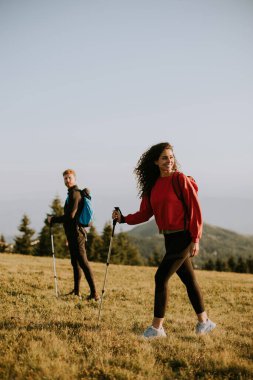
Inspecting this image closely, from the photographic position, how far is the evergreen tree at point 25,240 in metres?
65.1

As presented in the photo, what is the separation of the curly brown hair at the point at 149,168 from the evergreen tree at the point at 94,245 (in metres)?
61.6

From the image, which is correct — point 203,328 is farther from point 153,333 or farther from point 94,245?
point 94,245

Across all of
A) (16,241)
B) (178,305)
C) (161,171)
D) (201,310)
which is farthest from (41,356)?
(16,241)

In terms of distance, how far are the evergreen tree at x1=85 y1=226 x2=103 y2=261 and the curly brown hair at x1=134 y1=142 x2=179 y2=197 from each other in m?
61.6

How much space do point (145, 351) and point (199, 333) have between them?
157 centimetres

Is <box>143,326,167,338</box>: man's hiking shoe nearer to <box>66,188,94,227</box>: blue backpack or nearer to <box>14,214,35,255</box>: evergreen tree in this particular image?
<box>66,188,94,227</box>: blue backpack

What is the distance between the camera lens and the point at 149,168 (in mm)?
6535

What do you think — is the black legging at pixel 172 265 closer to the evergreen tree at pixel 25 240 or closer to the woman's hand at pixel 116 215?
the woman's hand at pixel 116 215

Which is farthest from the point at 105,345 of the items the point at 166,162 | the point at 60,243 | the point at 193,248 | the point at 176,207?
the point at 60,243

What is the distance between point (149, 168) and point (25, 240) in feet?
206

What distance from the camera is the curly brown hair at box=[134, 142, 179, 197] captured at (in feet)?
21.0

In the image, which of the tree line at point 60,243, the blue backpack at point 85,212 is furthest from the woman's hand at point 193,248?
the tree line at point 60,243

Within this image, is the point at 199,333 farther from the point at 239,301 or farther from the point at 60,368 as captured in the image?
the point at 239,301

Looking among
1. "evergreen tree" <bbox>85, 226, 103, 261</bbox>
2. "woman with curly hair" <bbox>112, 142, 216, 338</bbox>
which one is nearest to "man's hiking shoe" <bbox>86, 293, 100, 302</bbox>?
"woman with curly hair" <bbox>112, 142, 216, 338</bbox>
